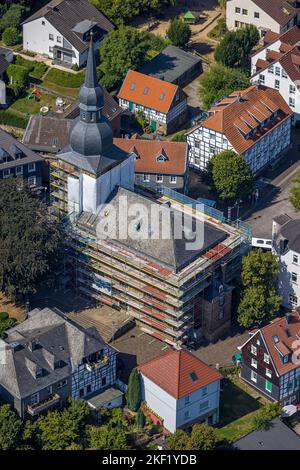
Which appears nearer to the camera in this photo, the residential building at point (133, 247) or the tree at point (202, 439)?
the tree at point (202, 439)

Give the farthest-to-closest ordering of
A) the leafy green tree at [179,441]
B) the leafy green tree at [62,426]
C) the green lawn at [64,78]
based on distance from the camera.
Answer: the green lawn at [64,78]
the leafy green tree at [179,441]
the leafy green tree at [62,426]

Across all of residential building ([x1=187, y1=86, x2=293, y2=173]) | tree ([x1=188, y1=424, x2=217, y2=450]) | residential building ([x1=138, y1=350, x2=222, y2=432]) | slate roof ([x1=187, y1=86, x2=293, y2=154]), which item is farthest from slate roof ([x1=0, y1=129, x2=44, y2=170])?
tree ([x1=188, y1=424, x2=217, y2=450])

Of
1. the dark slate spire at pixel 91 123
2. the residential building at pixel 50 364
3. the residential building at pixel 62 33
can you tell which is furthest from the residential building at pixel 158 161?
the residential building at pixel 50 364

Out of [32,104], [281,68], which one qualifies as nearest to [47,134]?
[32,104]

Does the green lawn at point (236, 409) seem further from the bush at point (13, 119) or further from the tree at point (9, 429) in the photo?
the bush at point (13, 119)

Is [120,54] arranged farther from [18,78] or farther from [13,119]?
[13,119]

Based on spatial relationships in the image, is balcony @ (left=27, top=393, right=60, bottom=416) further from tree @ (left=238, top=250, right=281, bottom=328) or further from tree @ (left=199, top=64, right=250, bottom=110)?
tree @ (left=199, top=64, right=250, bottom=110)
